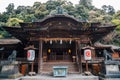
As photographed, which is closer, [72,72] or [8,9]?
[72,72]

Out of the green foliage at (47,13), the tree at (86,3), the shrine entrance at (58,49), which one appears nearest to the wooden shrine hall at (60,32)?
the shrine entrance at (58,49)

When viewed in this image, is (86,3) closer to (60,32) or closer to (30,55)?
(60,32)

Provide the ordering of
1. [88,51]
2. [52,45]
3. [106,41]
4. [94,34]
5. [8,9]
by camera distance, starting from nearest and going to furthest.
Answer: [88,51] < [94,34] < [52,45] < [106,41] < [8,9]

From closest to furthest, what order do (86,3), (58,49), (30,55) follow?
(30,55) → (58,49) → (86,3)

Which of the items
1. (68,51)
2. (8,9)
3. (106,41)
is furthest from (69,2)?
(68,51)

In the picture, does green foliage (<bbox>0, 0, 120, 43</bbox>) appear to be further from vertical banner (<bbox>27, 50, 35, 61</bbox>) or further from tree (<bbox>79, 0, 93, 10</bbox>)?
vertical banner (<bbox>27, 50, 35, 61</bbox>)

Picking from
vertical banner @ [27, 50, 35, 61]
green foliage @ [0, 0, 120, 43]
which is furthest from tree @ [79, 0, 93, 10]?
vertical banner @ [27, 50, 35, 61]

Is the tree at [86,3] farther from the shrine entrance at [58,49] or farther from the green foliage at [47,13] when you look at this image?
the shrine entrance at [58,49]

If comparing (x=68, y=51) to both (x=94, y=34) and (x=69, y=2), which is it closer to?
(x=94, y=34)

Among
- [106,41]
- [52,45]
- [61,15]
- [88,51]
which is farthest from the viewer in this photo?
[106,41]

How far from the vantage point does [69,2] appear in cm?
6775

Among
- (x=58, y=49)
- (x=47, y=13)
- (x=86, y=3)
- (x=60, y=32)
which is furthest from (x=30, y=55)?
(x=86, y=3)

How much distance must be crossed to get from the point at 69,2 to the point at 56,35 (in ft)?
183

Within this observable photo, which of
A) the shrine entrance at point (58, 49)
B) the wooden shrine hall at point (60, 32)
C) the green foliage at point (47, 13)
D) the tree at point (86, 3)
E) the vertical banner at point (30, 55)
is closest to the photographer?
the vertical banner at point (30, 55)
